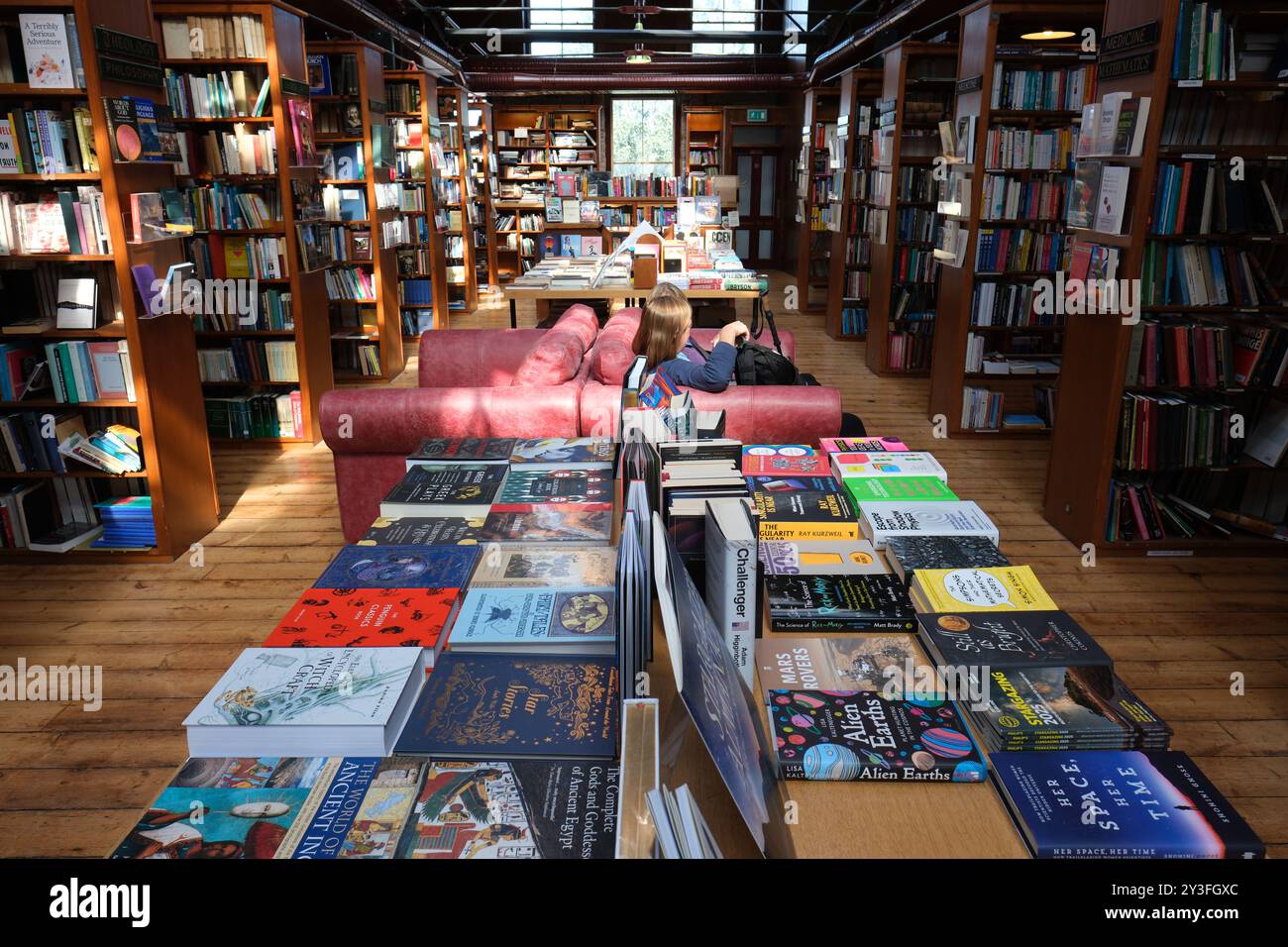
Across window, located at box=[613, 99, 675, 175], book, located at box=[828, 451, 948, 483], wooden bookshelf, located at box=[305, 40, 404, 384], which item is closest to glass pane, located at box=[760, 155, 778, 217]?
window, located at box=[613, 99, 675, 175]

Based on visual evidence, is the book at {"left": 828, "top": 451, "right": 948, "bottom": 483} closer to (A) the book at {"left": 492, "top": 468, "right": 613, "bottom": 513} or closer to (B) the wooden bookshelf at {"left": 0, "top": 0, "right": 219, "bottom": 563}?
(A) the book at {"left": 492, "top": 468, "right": 613, "bottom": 513}

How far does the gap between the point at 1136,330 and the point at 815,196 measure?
7.93 meters

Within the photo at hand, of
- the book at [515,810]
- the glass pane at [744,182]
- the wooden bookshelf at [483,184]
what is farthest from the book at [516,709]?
the glass pane at [744,182]

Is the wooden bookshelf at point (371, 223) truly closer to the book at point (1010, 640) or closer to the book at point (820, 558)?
the book at point (820, 558)

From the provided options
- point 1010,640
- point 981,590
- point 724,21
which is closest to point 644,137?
point 724,21

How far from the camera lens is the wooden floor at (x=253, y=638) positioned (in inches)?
106

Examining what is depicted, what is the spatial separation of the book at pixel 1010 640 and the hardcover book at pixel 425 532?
116 cm

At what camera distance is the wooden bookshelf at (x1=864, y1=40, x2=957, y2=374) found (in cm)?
766

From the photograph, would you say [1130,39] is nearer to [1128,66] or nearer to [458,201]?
[1128,66]

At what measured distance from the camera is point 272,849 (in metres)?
1.28

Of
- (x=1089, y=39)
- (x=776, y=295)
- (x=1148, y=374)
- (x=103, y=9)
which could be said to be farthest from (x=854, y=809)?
(x=776, y=295)

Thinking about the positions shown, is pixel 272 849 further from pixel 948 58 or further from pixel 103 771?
pixel 948 58
